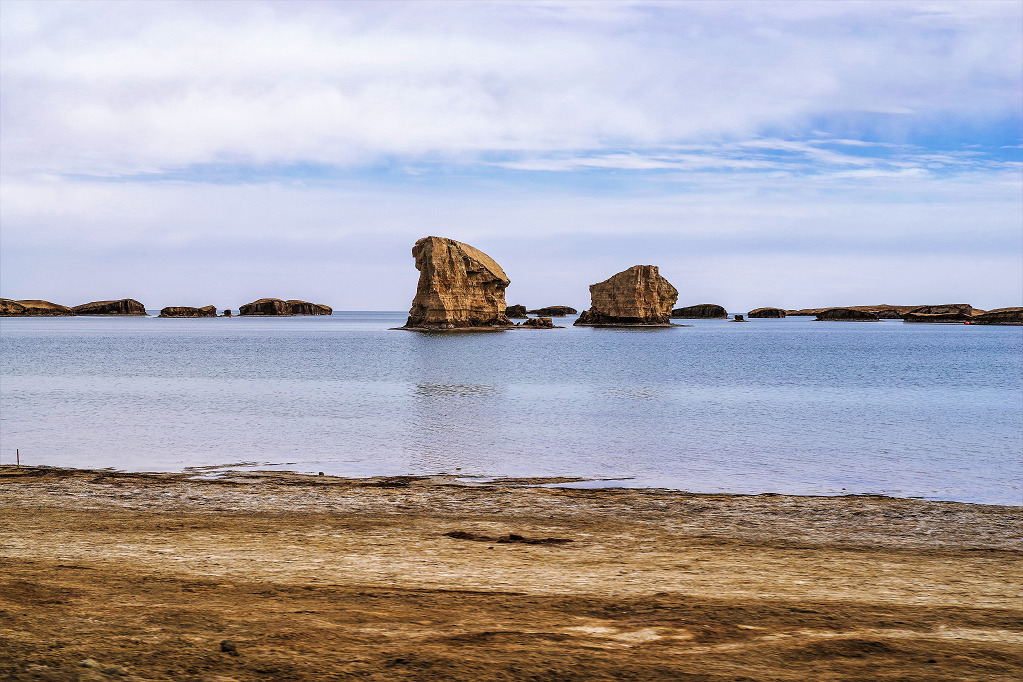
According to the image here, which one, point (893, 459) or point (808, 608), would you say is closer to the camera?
point (808, 608)

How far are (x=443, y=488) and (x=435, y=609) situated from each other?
9205 mm

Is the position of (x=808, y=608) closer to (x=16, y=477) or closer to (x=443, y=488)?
(x=443, y=488)

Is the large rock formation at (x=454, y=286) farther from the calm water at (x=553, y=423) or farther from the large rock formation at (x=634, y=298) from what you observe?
the calm water at (x=553, y=423)

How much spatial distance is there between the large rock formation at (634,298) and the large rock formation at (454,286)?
31245 mm

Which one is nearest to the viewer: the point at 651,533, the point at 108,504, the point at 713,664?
the point at 713,664

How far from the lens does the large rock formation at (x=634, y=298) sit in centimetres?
15012

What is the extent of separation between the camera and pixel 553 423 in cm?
3212

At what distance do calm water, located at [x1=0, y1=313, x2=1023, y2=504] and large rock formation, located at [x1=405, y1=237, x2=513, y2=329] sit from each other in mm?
50886

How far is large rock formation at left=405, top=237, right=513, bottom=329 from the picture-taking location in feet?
379

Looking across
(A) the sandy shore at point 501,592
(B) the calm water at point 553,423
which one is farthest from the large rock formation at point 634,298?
(A) the sandy shore at point 501,592

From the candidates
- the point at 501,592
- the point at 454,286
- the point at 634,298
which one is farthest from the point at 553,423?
the point at 634,298

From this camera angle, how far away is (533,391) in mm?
46250

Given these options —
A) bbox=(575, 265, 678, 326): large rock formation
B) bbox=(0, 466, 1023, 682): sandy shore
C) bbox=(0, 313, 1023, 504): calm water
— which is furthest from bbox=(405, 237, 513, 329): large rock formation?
bbox=(0, 466, 1023, 682): sandy shore

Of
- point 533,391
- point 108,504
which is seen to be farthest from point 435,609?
point 533,391
